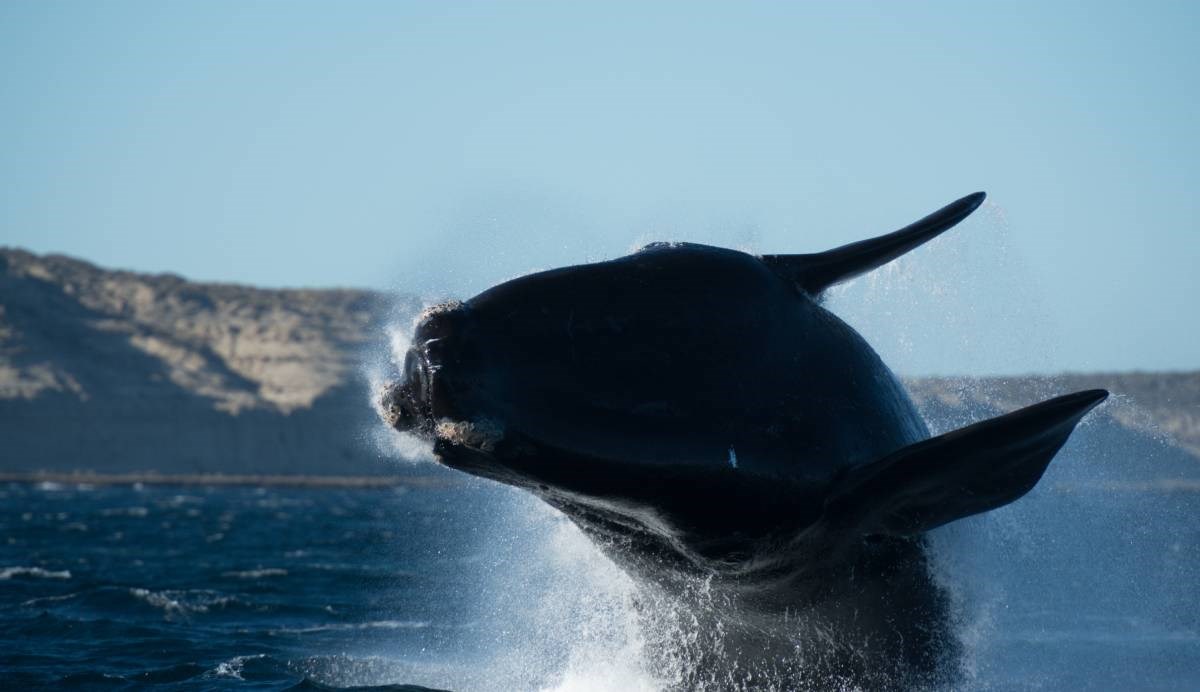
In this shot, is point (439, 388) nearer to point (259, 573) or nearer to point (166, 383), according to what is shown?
point (259, 573)

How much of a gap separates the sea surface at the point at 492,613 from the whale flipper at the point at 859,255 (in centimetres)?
150

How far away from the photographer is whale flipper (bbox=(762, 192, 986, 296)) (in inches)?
295

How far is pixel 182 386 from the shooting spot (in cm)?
11138

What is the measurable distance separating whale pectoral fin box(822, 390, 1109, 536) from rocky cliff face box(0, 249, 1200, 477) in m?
88.6

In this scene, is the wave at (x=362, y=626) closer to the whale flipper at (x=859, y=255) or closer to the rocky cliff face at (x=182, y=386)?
the whale flipper at (x=859, y=255)

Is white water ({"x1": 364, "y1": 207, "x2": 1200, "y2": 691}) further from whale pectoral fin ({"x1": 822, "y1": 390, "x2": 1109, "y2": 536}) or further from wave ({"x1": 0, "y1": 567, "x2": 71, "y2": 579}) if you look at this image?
wave ({"x1": 0, "y1": 567, "x2": 71, "y2": 579})

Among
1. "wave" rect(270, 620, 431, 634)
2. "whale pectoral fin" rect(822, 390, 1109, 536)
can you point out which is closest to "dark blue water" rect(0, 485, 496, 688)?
"wave" rect(270, 620, 431, 634)

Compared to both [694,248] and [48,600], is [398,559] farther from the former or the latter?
[694,248]

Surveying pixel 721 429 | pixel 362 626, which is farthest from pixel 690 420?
pixel 362 626

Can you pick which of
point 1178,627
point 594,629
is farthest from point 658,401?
point 1178,627

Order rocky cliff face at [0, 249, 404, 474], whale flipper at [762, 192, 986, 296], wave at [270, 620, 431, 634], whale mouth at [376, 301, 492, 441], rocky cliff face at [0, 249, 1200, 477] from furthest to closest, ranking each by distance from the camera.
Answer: rocky cliff face at [0, 249, 404, 474] → rocky cliff face at [0, 249, 1200, 477] → wave at [270, 620, 431, 634] → whale flipper at [762, 192, 986, 296] → whale mouth at [376, 301, 492, 441]

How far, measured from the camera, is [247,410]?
361 ft

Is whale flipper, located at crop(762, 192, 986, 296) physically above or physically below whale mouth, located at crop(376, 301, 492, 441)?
above

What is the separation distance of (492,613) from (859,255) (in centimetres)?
679
